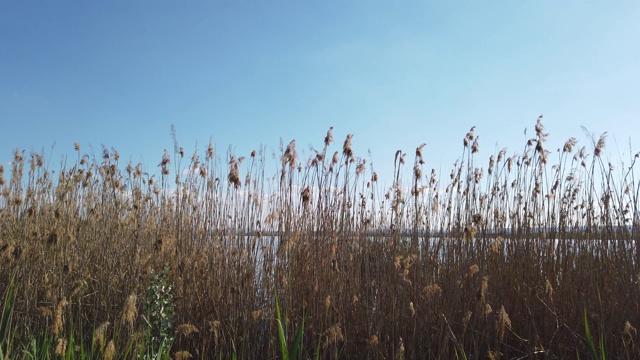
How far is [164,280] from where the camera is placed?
10.8 feet

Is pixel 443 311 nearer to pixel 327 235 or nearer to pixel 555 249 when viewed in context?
pixel 327 235

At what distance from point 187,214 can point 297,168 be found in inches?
43.2

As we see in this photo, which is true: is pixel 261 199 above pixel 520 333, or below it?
above

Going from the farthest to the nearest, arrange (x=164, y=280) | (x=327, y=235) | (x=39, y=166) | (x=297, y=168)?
(x=39, y=166) → (x=297, y=168) → (x=327, y=235) → (x=164, y=280)

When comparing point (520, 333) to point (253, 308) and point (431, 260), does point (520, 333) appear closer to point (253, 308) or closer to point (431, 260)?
point (431, 260)

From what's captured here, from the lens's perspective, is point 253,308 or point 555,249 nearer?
point 253,308

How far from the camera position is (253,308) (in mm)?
3398

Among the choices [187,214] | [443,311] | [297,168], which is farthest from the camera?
[187,214]

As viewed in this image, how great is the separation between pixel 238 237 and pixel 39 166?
298 centimetres

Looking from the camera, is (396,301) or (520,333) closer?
(396,301)

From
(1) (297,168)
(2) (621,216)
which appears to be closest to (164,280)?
(1) (297,168)

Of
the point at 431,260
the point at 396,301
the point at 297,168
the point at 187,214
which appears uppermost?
the point at 297,168

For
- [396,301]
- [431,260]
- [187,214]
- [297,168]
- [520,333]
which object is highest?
[297,168]

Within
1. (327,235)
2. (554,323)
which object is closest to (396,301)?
(327,235)
